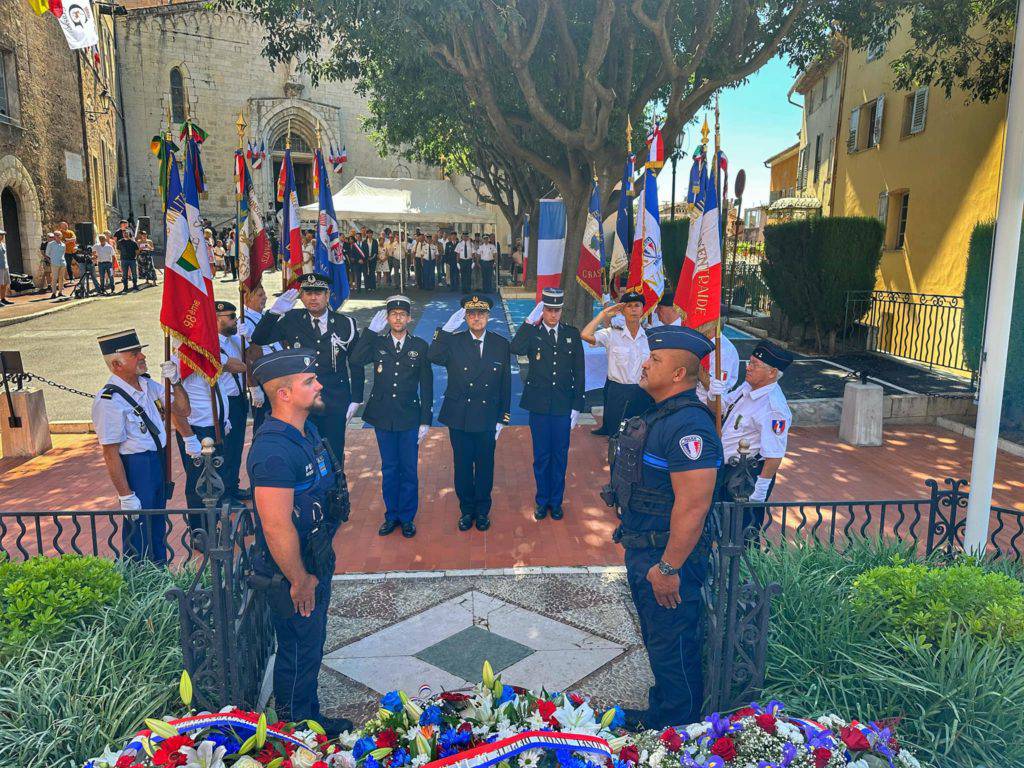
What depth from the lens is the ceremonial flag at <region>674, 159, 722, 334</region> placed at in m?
6.23

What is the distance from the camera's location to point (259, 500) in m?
3.43

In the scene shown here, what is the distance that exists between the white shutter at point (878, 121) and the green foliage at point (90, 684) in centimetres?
2184

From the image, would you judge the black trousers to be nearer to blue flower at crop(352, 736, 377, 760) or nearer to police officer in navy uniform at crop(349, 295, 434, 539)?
police officer in navy uniform at crop(349, 295, 434, 539)

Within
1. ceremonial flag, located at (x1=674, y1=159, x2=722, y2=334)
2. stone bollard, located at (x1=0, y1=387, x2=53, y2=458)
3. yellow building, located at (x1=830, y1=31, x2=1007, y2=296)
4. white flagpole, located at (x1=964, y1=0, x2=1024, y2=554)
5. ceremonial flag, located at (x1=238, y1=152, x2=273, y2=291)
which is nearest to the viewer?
white flagpole, located at (x1=964, y1=0, x2=1024, y2=554)

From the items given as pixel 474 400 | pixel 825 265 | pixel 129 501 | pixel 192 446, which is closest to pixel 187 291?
pixel 192 446

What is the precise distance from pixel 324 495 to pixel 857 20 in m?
13.6

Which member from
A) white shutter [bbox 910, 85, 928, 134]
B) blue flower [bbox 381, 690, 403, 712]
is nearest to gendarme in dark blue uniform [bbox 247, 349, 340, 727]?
blue flower [bbox 381, 690, 403, 712]

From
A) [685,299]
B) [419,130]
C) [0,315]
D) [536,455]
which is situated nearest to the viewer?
[685,299]

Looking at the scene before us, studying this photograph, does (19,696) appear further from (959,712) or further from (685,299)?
(685,299)

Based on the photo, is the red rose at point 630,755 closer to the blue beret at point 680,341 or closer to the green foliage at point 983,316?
the blue beret at point 680,341

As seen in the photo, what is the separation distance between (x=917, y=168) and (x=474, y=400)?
1610 cm

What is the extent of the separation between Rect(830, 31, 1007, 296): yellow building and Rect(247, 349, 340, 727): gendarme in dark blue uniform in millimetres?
15173

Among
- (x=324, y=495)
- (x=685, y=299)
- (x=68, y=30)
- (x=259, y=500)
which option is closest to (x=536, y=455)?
(x=685, y=299)

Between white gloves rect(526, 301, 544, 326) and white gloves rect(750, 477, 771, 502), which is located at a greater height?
white gloves rect(526, 301, 544, 326)
